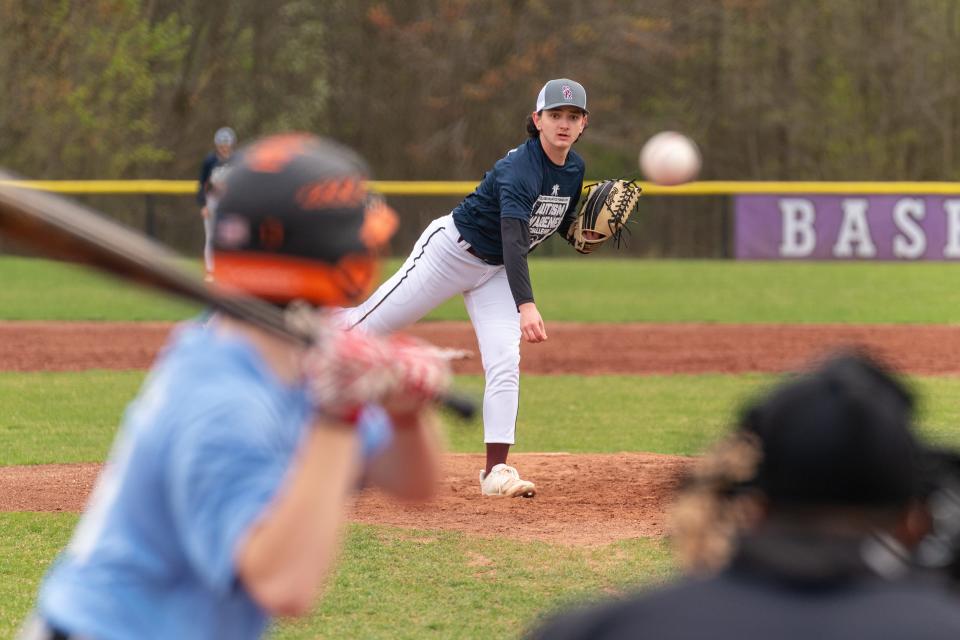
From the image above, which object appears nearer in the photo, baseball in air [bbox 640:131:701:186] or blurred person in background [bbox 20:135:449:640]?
blurred person in background [bbox 20:135:449:640]

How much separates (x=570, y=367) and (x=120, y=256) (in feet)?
37.6

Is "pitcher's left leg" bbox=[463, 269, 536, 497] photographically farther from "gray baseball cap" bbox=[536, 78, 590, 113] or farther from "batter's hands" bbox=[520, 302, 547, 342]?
"gray baseball cap" bbox=[536, 78, 590, 113]

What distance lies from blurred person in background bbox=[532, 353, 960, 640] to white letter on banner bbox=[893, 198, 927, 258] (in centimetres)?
2447

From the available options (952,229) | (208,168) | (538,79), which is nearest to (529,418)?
(208,168)

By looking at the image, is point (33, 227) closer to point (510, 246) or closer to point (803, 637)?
point (803, 637)

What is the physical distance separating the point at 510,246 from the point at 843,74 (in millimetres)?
31391

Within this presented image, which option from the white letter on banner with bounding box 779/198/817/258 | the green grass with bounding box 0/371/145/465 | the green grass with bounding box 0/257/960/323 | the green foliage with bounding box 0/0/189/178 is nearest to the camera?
the green grass with bounding box 0/371/145/465

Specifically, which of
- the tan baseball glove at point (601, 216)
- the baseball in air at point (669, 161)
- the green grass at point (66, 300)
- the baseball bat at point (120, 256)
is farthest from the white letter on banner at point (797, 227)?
the baseball bat at point (120, 256)

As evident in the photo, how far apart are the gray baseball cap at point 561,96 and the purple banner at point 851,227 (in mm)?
19128

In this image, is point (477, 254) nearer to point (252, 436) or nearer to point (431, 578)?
point (431, 578)

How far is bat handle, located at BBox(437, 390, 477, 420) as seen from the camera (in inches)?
92.6

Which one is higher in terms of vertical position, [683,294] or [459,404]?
[459,404]

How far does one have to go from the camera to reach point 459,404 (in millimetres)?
2377

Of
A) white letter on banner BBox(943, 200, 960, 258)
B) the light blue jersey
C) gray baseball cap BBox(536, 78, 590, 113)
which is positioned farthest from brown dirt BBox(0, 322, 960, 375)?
the light blue jersey
